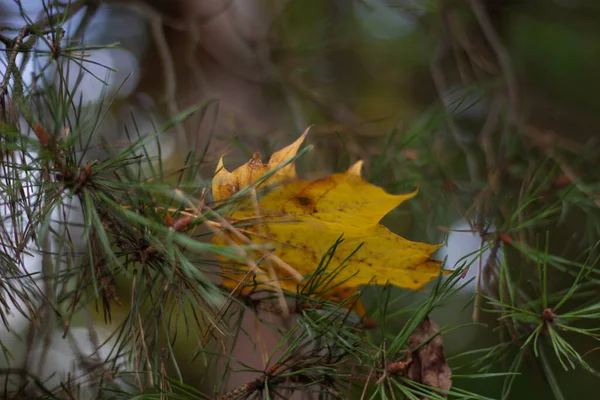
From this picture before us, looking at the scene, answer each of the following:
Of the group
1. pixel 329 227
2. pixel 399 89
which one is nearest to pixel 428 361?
pixel 329 227

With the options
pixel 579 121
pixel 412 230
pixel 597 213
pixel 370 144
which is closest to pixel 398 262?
pixel 597 213

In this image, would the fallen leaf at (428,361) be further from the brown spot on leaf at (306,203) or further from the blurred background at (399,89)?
the blurred background at (399,89)

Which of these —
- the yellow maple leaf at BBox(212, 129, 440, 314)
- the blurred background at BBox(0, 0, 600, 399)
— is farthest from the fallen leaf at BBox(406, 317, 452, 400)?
the blurred background at BBox(0, 0, 600, 399)

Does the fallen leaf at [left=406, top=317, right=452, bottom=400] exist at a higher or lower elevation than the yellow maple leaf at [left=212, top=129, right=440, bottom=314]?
lower

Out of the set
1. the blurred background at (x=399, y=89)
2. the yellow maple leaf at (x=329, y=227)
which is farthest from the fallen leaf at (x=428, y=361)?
the blurred background at (x=399, y=89)

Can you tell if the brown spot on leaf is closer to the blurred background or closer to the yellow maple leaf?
the yellow maple leaf

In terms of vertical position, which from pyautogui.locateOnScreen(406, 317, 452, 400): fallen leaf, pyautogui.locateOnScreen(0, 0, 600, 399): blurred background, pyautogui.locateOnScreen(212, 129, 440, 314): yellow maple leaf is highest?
pyautogui.locateOnScreen(0, 0, 600, 399): blurred background
